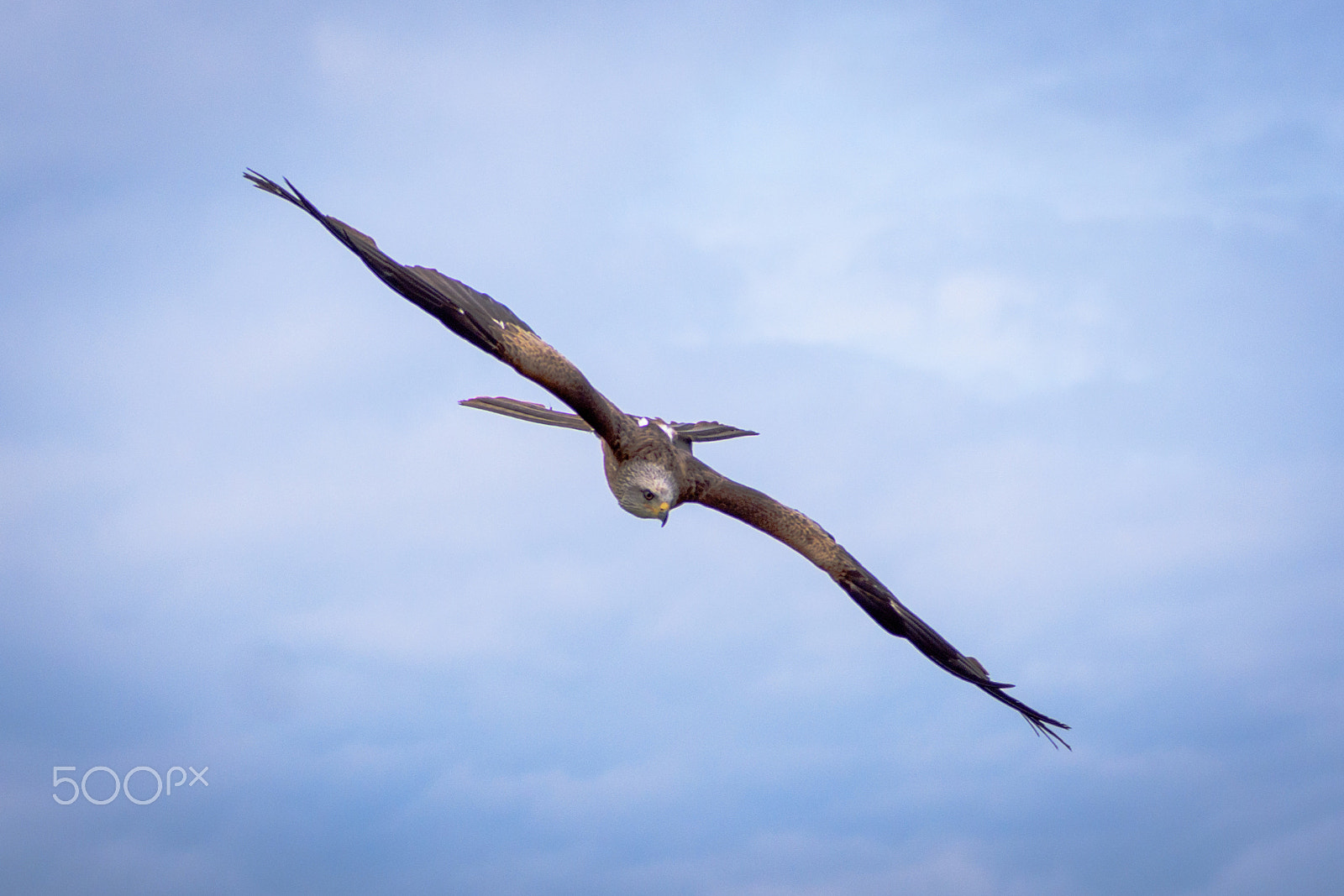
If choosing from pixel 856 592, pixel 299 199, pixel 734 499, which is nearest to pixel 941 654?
pixel 856 592

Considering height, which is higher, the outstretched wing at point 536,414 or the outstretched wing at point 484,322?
the outstretched wing at point 536,414

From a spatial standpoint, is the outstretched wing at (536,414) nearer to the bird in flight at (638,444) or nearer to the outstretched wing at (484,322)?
the bird in flight at (638,444)

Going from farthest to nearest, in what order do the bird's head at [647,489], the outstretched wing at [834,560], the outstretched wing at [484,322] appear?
the outstretched wing at [834,560] → the bird's head at [647,489] → the outstretched wing at [484,322]

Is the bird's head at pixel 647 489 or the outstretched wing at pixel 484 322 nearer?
the outstretched wing at pixel 484 322

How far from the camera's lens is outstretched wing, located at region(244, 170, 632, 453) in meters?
10.6

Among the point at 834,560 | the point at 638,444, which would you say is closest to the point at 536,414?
the point at 638,444

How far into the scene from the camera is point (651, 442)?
12.2m

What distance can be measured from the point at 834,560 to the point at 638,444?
2.66 m

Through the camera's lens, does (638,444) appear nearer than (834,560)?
Yes

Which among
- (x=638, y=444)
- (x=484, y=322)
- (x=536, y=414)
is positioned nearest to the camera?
(x=484, y=322)

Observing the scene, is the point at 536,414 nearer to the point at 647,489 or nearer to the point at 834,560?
the point at 647,489

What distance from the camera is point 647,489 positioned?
466 inches

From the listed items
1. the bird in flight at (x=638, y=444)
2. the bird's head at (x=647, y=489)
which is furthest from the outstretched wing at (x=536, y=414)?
the bird's head at (x=647, y=489)

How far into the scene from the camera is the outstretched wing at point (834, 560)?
12945 mm
